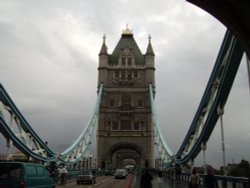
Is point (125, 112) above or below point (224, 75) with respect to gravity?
above

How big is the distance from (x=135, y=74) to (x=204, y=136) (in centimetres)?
5374

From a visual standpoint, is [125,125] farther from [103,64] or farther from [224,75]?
[224,75]

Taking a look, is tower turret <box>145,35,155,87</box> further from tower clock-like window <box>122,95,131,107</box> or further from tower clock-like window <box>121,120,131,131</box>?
tower clock-like window <box>121,120,131,131</box>

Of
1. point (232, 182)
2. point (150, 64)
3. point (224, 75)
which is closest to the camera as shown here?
point (232, 182)

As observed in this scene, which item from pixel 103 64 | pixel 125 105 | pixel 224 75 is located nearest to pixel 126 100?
pixel 125 105

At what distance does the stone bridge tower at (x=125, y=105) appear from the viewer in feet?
233

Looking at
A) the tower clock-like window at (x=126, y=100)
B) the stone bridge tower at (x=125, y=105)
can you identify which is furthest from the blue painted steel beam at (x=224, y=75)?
the tower clock-like window at (x=126, y=100)

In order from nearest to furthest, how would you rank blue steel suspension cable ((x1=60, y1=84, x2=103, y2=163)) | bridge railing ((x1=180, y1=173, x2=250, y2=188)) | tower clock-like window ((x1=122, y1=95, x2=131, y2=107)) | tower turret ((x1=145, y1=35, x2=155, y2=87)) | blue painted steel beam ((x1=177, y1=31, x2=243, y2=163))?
bridge railing ((x1=180, y1=173, x2=250, y2=188))
blue painted steel beam ((x1=177, y1=31, x2=243, y2=163))
blue steel suspension cable ((x1=60, y1=84, x2=103, y2=163))
tower clock-like window ((x1=122, y1=95, x2=131, y2=107))
tower turret ((x1=145, y1=35, x2=155, y2=87))

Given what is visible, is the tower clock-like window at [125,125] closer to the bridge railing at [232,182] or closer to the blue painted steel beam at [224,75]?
the blue painted steel beam at [224,75]

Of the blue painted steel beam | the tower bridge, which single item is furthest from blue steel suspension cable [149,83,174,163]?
the blue painted steel beam

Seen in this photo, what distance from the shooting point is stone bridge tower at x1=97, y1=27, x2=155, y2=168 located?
71000 mm

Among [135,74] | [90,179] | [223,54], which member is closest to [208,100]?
[223,54]

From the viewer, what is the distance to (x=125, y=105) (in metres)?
75.1

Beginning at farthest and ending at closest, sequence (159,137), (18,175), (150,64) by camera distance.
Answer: (150,64), (159,137), (18,175)
